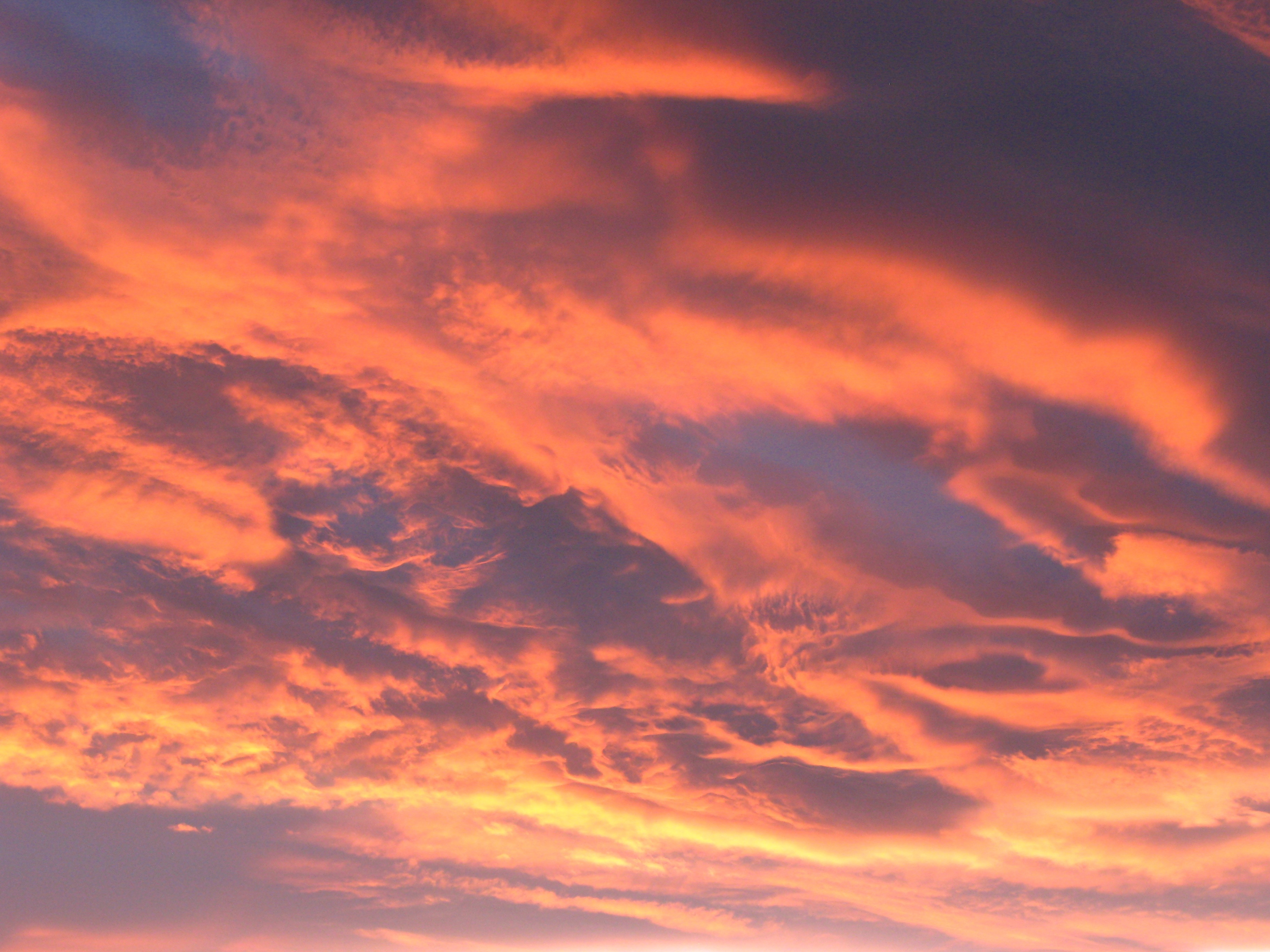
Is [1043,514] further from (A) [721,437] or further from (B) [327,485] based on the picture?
(B) [327,485]

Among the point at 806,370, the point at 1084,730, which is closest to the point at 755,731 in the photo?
the point at 1084,730

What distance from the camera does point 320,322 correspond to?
24.8ft

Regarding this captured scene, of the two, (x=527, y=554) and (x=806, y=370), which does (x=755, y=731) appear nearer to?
(x=527, y=554)

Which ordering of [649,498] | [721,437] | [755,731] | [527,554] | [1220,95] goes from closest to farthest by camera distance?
[1220,95], [721,437], [649,498], [527,554], [755,731]

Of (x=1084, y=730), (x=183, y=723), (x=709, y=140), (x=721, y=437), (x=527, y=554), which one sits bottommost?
(x=183, y=723)

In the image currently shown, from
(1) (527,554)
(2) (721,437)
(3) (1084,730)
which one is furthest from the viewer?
(3) (1084,730)

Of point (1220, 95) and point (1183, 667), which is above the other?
point (1220, 95)

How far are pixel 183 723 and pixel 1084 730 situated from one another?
1301 cm

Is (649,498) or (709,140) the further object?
(649,498)

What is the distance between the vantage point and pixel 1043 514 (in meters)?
8.48

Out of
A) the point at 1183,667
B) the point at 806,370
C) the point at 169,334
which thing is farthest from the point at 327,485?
the point at 1183,667

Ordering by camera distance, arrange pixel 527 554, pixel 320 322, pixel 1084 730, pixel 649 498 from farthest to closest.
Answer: pixel 1084 730 < pixel 527 554 < pixel 649 498 < pixel 320 322

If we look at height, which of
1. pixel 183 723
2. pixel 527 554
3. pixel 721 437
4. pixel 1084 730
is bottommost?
pixel 183 723

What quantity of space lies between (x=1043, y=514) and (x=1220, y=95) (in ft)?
13.6
